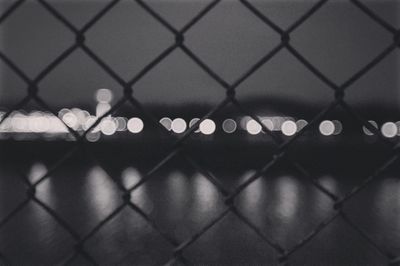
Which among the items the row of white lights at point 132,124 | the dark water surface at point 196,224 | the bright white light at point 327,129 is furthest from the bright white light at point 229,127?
the dark water surface at point 196,224

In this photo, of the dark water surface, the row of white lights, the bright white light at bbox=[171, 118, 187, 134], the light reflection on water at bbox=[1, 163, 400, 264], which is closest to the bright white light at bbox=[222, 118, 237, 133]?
the row of white lights

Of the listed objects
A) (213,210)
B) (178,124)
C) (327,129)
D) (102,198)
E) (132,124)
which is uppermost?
(178,124)

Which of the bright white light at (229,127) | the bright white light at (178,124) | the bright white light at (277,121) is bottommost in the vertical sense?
the bright white light at (229,127)

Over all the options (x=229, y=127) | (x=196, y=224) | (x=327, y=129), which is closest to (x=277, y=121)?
(x=327, y=129)

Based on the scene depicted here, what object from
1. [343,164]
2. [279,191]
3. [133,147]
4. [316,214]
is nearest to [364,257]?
[316,214]

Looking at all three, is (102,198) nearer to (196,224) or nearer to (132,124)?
(196,224)

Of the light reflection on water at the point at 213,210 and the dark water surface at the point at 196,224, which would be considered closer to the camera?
the dark water surface at the point at 196,224

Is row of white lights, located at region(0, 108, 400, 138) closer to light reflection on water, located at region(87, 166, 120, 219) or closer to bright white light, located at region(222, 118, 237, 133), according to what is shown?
bright white light, located at region(222, 118, 237, 133)

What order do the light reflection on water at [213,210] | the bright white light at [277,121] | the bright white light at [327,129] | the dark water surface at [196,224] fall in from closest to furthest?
the dark water surface at [196,224] → the light reflection on water at [213,210] → the bright white light at [327,129] → the bright white light at [277,121]

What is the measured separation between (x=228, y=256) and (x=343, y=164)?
13.7m

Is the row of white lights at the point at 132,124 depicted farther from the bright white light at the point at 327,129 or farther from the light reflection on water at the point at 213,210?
the light reflection on water at the point at 213,210

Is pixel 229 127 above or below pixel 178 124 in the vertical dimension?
below

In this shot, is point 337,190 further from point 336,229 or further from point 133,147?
point 133,147

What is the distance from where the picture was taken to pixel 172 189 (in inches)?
382
